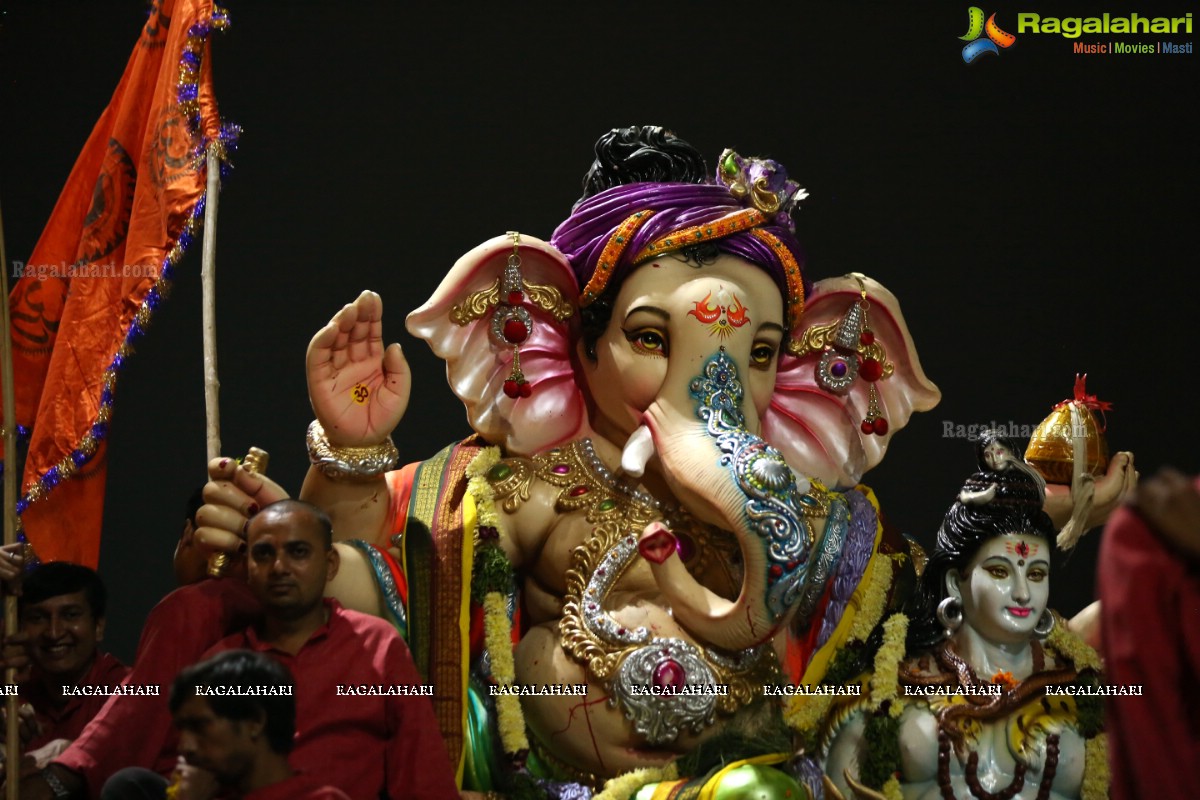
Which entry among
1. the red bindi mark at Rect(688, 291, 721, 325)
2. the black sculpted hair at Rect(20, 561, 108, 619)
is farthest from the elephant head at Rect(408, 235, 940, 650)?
the black sculpted hair at Rect(20, 561, 108, 619)

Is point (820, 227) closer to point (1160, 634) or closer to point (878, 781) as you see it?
point (878, 781)

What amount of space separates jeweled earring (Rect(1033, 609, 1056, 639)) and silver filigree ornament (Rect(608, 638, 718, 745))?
63cm

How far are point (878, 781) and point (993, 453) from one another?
664 millimetres

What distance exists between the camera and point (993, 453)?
3.33 m

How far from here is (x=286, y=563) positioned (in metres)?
2.83

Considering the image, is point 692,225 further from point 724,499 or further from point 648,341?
point 724,499

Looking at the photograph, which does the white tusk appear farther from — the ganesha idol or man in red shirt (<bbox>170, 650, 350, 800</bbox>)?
man in red shirt (<bbox>170, 650, 350, 800</bbox>)

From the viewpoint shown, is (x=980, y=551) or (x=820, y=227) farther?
(x=820, y=227)

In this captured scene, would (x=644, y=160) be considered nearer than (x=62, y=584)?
No

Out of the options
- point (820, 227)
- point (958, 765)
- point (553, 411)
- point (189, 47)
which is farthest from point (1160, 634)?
point (820, 227)

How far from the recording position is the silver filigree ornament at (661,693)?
3.12 meters

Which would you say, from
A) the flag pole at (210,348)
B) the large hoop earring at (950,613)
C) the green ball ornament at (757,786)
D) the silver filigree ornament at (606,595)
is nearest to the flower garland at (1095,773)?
the large hoop earring at (950,613)

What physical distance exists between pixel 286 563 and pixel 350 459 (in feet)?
1.36

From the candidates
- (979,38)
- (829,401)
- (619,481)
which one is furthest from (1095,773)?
(979,38)
